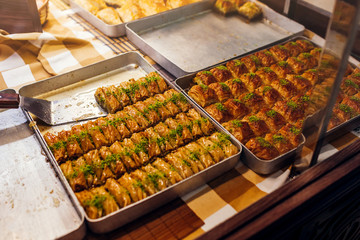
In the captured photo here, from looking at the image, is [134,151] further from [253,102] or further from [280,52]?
[280,52]

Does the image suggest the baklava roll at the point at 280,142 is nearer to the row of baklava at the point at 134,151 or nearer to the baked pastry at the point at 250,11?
the row of baklava at the point at 134,151

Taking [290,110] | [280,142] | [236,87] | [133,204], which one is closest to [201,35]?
[236,87]

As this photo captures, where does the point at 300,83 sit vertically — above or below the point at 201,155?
above

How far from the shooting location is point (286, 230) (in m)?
2.18

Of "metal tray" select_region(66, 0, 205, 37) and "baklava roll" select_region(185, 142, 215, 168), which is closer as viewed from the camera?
"baklava roll" select_region(185, 142, 215, 168)

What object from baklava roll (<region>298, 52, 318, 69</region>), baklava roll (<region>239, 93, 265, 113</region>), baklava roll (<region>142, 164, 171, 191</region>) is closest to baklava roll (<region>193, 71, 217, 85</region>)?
baklava roll (<region>239, 93, 265, 113</region>)

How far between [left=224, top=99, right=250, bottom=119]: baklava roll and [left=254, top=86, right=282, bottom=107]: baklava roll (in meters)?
0.31

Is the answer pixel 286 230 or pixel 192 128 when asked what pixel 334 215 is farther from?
pixel 192 128

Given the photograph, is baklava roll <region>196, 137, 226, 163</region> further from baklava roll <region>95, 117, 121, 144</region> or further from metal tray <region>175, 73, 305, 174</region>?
baklava roll <region>95, 117, 121, 144</region>

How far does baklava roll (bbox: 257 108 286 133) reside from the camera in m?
3.31

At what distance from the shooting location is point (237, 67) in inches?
159

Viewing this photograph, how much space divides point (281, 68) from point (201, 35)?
1414 millimetres

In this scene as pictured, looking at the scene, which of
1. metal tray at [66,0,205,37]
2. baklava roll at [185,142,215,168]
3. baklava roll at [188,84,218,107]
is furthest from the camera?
metal tray at [66,0,205,37]

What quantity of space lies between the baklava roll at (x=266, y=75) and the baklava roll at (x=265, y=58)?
6.9 inches
